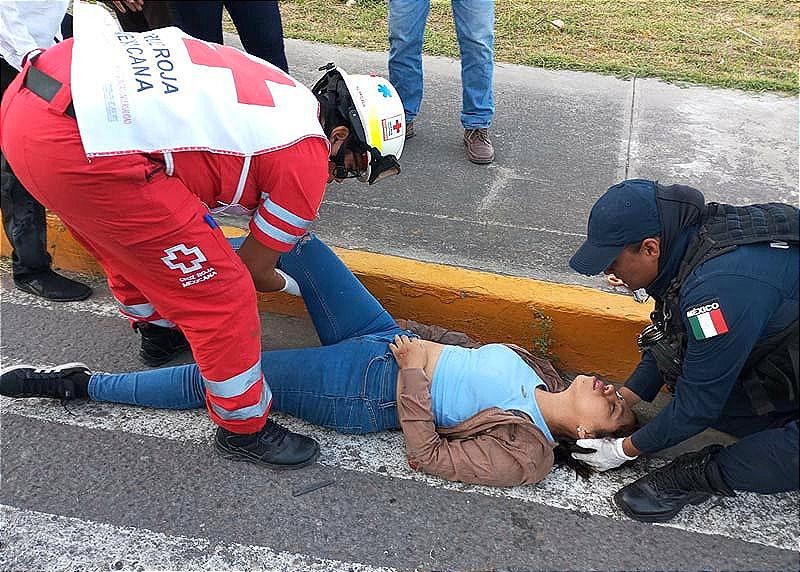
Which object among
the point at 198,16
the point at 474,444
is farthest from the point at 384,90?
the point at 198,16

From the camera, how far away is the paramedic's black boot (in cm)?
316

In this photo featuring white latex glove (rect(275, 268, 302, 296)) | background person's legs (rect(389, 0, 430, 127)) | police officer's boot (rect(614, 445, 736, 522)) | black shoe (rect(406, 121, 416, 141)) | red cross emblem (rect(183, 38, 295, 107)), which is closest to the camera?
red cross emblem (rect(183, 38, 295, 107))

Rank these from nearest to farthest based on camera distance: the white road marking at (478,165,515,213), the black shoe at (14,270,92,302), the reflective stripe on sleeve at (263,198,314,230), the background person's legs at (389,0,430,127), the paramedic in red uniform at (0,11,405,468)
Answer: the paramedic in red uniform at (0,11,405,468) < the reflective stripe on sleeve at (263,198,314,230) < the black shoe at (14,270,92,302) < the white road marking at (478,165,515,213) < the background person's legs at (389,0,430,127)

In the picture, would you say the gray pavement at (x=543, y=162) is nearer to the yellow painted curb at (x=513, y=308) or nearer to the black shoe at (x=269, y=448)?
the yellow painted curb at (x=513, y=308)

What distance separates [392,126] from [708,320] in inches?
48.3

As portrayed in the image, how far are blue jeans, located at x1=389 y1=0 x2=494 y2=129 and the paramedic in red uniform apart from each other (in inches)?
77.7

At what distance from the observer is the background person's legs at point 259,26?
3785 mm

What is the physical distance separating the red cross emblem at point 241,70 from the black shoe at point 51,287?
5.65ft

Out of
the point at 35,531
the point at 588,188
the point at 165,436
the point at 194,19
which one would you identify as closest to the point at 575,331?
the point at 588,188

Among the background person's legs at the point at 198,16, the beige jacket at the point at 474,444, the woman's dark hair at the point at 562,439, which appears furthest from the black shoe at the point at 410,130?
the beige jacket at the point at 474,444

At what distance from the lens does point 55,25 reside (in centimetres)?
314

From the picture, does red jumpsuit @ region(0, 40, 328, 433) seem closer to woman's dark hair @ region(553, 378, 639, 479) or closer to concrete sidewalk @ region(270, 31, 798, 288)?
woman's dark hair @ region(553, 378, 639, 479)

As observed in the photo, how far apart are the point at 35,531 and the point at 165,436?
556mm

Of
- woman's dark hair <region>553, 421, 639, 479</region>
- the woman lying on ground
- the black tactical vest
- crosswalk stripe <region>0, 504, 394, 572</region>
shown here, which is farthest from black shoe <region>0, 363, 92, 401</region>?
the black tactical vest
